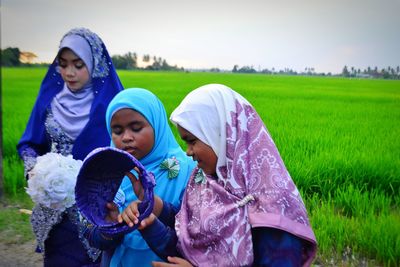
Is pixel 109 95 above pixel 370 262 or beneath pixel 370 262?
above

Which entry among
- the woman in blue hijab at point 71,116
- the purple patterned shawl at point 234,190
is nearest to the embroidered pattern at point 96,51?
the woman in blue hijab at point 71,116

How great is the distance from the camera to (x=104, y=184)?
1401mm

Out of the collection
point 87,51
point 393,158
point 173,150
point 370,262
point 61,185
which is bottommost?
point 370,262

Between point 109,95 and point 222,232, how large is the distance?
1419mm

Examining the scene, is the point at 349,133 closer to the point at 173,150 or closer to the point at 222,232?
the point at 173,150

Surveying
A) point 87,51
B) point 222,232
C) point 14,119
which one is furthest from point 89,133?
point 14,119

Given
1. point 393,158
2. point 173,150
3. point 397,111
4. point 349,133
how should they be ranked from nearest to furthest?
point 173,150
point 393,158
point 349,133
point 397,111

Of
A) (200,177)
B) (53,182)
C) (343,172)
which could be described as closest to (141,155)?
(200,177)

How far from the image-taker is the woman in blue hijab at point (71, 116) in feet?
7.14

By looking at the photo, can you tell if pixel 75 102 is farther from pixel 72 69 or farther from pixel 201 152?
pixel 201 152

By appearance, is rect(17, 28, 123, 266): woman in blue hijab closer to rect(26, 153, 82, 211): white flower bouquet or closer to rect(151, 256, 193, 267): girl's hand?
rect(26, 153, 82, 211): white flower bouquet

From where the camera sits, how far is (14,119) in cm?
635

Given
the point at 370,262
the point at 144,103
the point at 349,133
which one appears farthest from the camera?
the point at 349,133

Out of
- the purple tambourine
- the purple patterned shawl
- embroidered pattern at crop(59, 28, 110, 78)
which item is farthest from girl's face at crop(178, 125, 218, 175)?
embroidered pattern at crop(59, 28, 110, 78)
